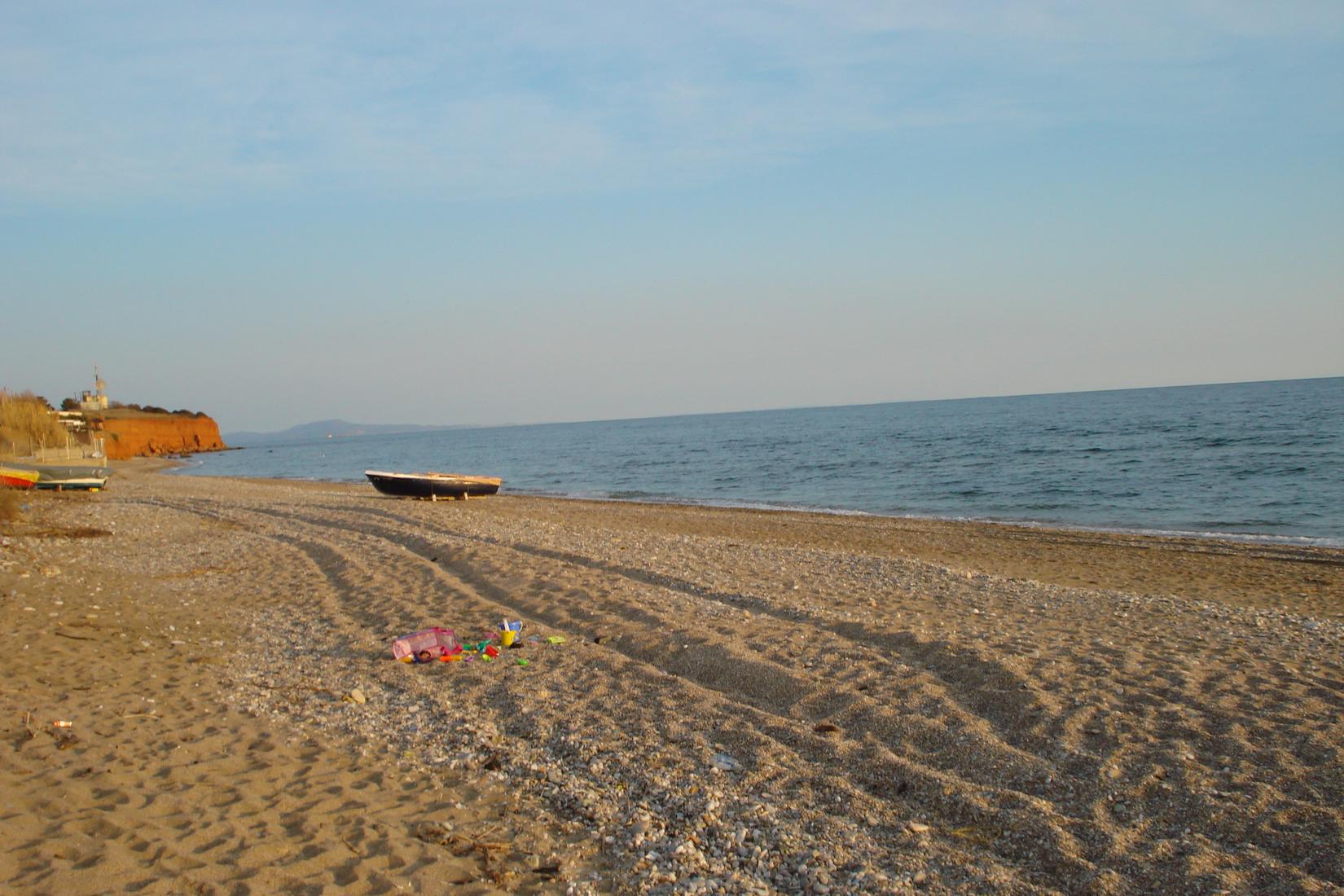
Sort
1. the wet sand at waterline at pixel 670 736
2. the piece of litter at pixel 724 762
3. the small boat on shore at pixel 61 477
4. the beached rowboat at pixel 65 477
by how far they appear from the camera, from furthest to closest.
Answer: the beached rowboat at pixel 65 477, the small boat on shore at pixel 61 477, the piece of litter at pixel 724 762, the wet sand at waterline at pixel 670 736

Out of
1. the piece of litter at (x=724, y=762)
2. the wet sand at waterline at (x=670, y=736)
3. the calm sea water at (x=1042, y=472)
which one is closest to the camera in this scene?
the wet sand at waterline at (x=670, y=736)

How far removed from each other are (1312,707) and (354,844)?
20.0 ft

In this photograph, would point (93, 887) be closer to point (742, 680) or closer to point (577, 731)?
point (577, 731)

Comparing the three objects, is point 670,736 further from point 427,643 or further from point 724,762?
point 427,643

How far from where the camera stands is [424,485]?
23359 millimetres

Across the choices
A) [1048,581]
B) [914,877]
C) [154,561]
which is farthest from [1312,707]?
[154,561]

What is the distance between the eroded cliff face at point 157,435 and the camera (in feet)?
232

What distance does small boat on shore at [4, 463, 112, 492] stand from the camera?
24.8 m

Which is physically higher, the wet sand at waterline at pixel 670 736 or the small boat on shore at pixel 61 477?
the small boat on shore at pixel 61 477

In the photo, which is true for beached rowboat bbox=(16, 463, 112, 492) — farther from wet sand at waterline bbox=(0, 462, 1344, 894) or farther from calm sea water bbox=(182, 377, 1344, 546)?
wet sand at waterline bbox=(0, 462, 1344, 894)

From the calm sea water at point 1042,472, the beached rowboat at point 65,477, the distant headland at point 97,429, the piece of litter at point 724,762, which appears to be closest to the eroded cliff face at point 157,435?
the distant headland at point 97,429

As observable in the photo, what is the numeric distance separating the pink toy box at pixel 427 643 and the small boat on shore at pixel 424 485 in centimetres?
1595

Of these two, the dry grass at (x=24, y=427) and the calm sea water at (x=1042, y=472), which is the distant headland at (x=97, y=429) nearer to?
the dry grass at (x=24, y=427)

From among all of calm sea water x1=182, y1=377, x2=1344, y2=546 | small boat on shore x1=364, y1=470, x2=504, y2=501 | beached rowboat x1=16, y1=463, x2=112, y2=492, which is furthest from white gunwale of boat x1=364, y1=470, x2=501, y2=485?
beached rowboat x1=16, y1=463, x2=112, y2=492
